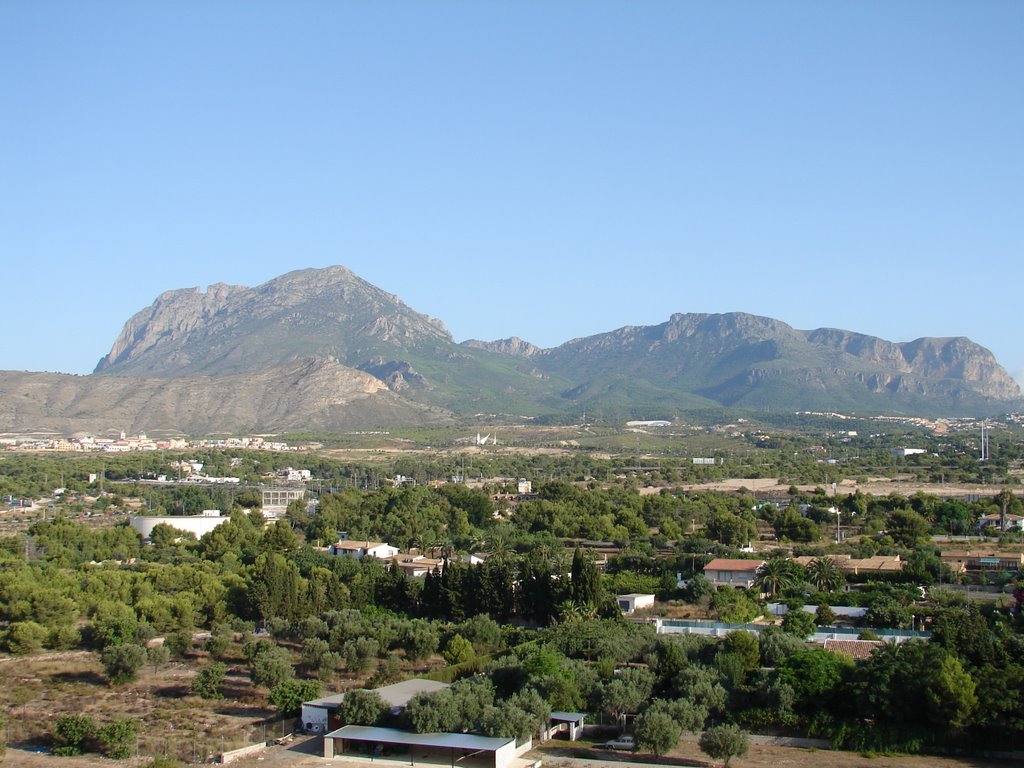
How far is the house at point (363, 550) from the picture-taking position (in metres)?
62.0

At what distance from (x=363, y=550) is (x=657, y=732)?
114 feet

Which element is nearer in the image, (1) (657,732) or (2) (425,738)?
(1) (657,732)

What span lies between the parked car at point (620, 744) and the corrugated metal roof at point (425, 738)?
2.64 meters

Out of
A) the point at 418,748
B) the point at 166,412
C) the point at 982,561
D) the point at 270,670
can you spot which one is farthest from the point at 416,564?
the point at 166,412

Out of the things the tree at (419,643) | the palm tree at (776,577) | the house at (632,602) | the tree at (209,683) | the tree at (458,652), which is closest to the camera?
the tree at (209,683)

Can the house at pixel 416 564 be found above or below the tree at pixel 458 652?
above

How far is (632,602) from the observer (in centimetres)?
4716

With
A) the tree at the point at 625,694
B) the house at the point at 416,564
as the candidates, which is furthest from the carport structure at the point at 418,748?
the house at the point at 416,564

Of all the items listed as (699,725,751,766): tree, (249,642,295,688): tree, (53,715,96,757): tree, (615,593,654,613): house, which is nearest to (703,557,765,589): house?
(615,593,654,613): house

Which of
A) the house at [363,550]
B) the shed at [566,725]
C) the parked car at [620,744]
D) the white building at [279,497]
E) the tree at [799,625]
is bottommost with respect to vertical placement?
the parked car at [620,744]

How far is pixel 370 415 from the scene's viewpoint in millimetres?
195625

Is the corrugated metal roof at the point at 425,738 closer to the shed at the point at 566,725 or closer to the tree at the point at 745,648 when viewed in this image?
the shed at the point at 566,725

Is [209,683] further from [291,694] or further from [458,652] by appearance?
[458,652]

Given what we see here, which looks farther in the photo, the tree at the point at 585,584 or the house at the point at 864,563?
the house at the point at 864,563
